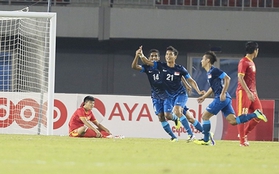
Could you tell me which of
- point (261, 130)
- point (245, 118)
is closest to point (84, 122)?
point (245, 118)

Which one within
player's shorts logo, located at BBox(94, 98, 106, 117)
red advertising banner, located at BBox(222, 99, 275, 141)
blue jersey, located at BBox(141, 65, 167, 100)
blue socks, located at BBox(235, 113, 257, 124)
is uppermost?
blue jersey, located at BBox(141, 65, 167, 100)

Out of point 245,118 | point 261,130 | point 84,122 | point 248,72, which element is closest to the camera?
point 245,118

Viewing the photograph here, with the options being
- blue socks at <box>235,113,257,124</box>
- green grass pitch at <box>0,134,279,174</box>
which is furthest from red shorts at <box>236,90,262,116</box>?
green grass pitch at <box>0,134,279,174</box>

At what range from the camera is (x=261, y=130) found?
22.4m

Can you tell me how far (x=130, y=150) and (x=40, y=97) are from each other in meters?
7.86

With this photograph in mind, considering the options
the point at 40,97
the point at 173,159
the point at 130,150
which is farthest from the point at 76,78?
the point at 173,159

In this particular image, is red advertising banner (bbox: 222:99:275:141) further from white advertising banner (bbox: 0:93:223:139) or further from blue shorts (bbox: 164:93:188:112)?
blue shorts (bbox: 164:93:188:112)

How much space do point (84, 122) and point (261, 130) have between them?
6543mm

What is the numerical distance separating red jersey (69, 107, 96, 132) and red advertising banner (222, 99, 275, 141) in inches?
200

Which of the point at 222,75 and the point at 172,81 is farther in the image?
the point at 172,81

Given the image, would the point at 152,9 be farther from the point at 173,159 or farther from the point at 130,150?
the point at 173,159

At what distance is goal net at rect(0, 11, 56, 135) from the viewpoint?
19688 mm

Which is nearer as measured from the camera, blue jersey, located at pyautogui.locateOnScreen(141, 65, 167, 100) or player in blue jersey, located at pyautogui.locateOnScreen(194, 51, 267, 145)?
player in blue jersey, located at pyautogui.locateOnScreen(194, 51, 267, 145)

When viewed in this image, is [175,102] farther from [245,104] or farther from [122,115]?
[122,115]
